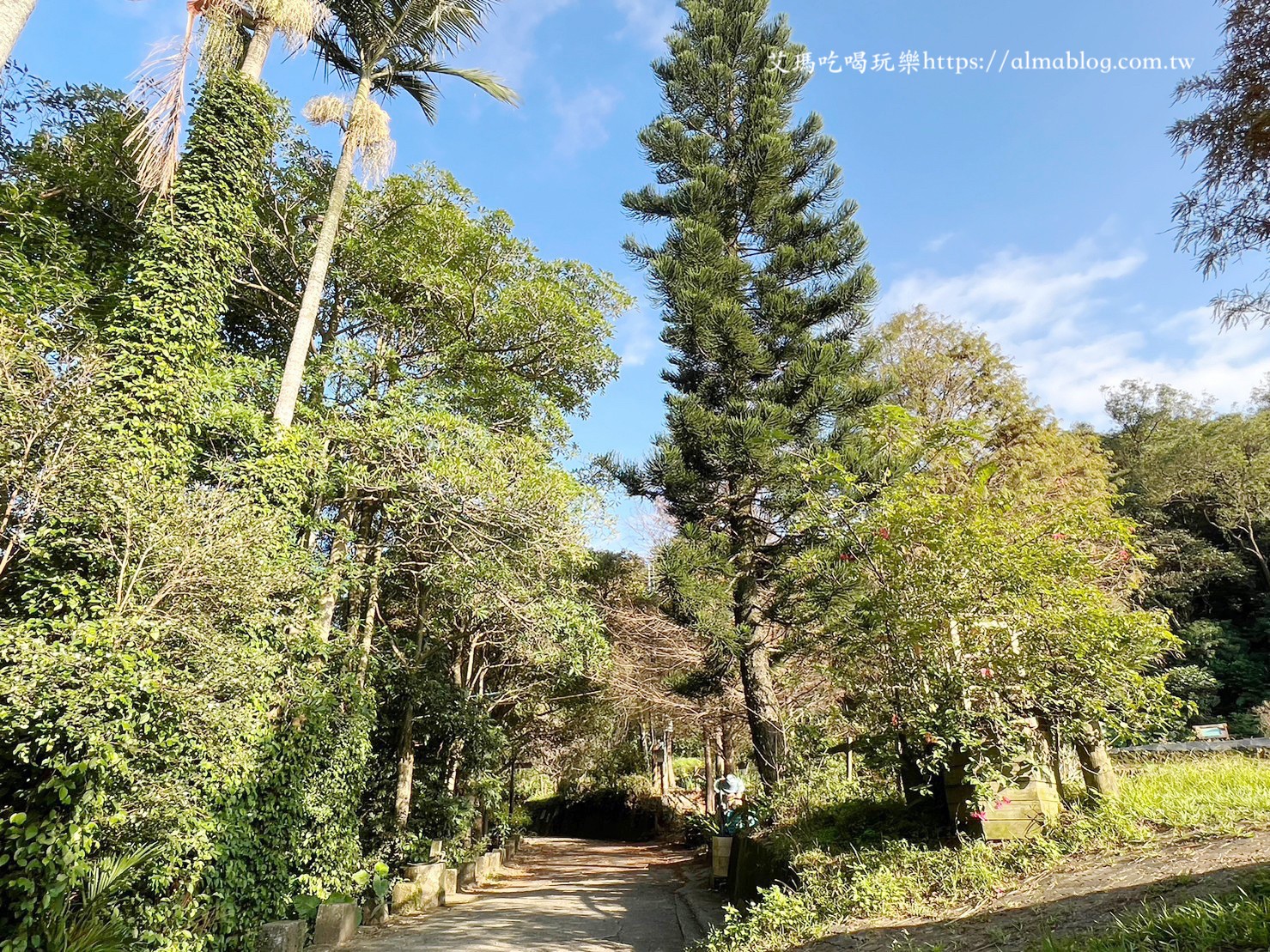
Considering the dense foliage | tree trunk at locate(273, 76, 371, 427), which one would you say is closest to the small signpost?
the dense foliage

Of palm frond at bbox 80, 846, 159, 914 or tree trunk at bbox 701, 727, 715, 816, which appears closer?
palm frond at bbox 80, 846, 159, 914

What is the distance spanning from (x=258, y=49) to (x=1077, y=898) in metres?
9.76

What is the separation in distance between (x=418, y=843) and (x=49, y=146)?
9003 mm

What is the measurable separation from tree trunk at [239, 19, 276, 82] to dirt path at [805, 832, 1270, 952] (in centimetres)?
908

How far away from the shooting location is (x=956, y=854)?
3877 millimetres

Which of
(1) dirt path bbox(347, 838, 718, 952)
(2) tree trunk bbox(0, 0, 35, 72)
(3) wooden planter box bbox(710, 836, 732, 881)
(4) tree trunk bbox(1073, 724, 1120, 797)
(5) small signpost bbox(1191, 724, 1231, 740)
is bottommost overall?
(1) dirt path bbox(347, 838, 718, 952)

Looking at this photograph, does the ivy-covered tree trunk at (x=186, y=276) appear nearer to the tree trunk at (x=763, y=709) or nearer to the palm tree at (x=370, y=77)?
the palm tree at (x=370, y=77)

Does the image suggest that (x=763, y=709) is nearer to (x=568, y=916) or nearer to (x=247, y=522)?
(x=568, y=916)

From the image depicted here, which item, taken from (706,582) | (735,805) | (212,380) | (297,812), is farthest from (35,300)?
(735,805)

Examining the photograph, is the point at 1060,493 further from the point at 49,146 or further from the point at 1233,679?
the point at 49,146

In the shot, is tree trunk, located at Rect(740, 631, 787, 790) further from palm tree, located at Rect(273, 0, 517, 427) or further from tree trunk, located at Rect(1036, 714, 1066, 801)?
palm tree, located at Rect(273, 0, 517, 427)

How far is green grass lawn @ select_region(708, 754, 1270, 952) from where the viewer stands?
3541 millimetres

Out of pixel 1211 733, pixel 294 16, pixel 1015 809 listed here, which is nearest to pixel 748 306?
pixel 294 16

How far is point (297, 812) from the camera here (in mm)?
5703
